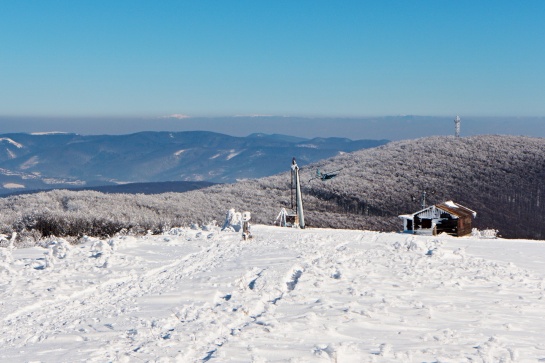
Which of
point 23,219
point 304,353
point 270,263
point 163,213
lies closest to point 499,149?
point 163,213

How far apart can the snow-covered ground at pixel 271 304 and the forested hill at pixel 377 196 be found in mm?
21628

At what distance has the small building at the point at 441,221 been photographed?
1555 inches

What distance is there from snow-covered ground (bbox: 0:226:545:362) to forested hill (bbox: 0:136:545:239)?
21628 millimetres

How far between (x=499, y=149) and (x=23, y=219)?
10663 centimetres

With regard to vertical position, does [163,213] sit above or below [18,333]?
below

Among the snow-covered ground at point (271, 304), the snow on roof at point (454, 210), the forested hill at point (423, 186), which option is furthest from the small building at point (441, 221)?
the forested hill at point (423, 186)

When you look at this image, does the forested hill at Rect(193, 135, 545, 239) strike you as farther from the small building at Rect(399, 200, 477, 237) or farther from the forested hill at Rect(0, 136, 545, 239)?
the small building at Rect(399, 200, 477, 237)

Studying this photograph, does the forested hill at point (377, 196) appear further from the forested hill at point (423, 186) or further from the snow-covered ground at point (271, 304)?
the snow-covered ground at point (271, 304)

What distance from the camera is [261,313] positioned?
11.5m

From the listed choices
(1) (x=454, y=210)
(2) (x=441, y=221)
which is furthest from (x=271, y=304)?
(1) (x=454, y=210)

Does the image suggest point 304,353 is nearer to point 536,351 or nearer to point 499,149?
point 536,351

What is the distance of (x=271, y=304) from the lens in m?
12.2

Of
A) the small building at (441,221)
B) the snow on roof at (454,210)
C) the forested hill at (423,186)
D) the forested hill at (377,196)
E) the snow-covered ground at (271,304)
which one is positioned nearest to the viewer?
the snow-covered ground at (271,304)

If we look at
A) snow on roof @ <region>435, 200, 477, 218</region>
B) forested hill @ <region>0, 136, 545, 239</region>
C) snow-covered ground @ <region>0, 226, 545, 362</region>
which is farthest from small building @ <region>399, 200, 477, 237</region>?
forested hill @ <region>0, 136, 545, 239</region>
